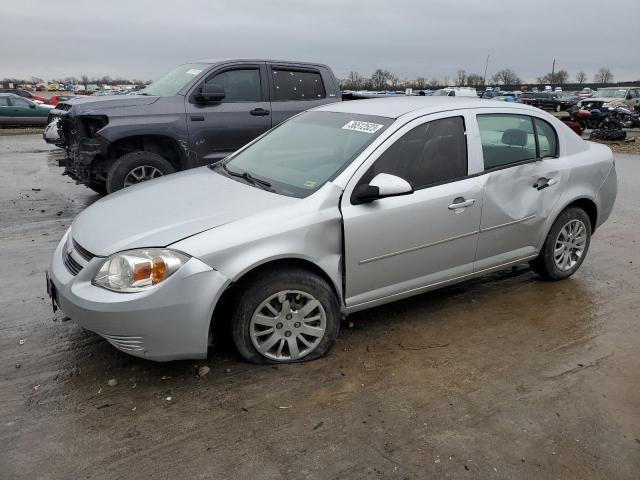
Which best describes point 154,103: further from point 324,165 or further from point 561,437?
point 561,437

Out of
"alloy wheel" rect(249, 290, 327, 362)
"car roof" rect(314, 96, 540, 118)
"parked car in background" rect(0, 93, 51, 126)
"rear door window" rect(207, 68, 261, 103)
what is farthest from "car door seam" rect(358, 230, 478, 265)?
"parked car in background" rect(0, 93, 51, 126)

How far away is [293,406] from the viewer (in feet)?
9.96

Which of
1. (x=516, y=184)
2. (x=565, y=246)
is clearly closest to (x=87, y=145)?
(x=516, y=184)

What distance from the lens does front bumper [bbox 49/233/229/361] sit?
2.94 metres

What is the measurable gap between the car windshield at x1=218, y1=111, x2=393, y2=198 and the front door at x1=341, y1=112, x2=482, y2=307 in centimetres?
22

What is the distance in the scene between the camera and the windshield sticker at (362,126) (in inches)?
151

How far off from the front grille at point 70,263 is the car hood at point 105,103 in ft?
12.1

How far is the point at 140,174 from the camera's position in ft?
22.6

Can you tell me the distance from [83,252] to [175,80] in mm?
4798

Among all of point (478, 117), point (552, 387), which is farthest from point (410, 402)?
point (478, 117)

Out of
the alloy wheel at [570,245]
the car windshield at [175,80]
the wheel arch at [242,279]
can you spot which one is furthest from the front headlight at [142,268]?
the car windshield at [175,80]

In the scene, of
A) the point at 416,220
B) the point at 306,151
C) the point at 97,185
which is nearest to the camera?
the point at 416,220

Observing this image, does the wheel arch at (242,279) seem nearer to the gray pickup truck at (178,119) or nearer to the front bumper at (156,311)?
the front bumper at (156,311)

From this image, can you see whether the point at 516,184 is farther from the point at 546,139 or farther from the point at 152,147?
the point at 152,147
